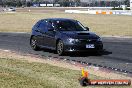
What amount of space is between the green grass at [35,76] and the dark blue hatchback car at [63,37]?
3.50m

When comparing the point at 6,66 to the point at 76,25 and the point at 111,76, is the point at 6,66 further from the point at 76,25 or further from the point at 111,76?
the point at 76,25

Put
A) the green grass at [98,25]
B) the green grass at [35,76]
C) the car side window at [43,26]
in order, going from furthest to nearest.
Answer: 1. the green grass at [98,25]
2. the car side window at [43,26]
3. the green grass at [35,76]

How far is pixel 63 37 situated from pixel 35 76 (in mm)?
6287

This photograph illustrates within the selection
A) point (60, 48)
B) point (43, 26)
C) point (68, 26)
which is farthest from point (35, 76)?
point (43, 26)

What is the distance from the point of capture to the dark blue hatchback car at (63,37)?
17.2m

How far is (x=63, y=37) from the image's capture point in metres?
17.5

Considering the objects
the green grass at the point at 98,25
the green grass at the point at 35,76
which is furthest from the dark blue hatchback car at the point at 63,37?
the green grass at the point at 98,25

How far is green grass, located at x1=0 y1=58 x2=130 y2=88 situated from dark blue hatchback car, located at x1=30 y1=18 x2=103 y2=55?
350 cm

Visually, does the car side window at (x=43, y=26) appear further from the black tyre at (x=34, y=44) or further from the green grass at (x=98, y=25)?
the green grass at (x=98, y=25)

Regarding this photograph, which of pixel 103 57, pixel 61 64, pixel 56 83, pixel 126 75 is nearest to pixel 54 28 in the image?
pixel 103 57

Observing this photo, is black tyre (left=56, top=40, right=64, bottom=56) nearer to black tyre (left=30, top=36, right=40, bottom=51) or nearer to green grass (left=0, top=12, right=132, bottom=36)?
black tyre (left=30, top=36, right=40, bottom=51)

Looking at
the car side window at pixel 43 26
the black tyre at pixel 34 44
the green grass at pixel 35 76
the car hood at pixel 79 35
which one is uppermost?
the car side window at pixel 43 26

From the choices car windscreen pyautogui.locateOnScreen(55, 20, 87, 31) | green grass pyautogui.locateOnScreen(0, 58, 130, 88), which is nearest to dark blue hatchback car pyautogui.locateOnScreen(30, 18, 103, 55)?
car windscreen pyautogui.locateOnScreen(55, 20, 87, 31)

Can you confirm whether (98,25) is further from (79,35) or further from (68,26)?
(79,35)
